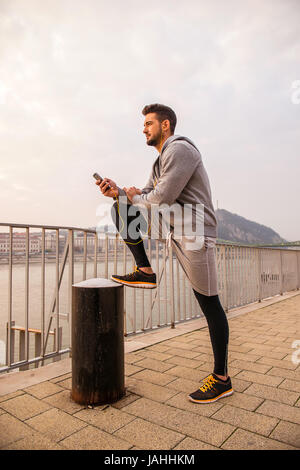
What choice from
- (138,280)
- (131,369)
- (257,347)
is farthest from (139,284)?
(257,347)

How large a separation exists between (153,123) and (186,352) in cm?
199

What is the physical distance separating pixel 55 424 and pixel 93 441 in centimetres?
27

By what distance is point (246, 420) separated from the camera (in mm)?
1580

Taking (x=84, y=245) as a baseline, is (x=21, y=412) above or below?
below

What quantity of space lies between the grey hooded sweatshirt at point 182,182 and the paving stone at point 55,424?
122 cm

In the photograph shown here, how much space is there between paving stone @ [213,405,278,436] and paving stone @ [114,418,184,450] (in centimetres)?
31

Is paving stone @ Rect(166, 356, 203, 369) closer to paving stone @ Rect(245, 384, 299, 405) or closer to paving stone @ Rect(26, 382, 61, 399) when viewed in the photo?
paving stone @ Rect(245, 384, 299, 405)

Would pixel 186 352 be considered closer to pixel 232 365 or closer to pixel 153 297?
pixel 232 365

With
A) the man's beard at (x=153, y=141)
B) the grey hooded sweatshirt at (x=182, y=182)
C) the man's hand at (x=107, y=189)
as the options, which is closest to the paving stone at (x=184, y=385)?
the grey hooded sweatshirt at (x=182, y=182)

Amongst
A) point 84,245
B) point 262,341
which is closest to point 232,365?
point 262,341

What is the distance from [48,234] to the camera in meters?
2.69

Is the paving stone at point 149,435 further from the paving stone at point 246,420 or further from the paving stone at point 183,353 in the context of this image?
the paving stone at point 183,353

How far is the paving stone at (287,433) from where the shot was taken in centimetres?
137
